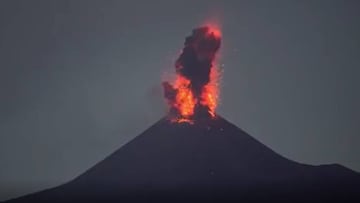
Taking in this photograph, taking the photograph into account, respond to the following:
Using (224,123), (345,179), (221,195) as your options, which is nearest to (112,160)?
(224,123)

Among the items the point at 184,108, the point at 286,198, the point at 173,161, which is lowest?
the point at 286,198

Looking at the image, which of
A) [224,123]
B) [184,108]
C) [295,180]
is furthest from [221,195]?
[224,123]

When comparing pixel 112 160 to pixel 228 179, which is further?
pixel 112 160

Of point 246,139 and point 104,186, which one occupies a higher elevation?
point 246,139

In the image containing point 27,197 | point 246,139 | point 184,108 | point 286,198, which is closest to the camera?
point 286,198

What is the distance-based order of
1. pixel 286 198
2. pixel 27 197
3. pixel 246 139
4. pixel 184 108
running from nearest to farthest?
pixel 286 198 < pixel 27 197 < pixel 184 108 < pixel 246 139

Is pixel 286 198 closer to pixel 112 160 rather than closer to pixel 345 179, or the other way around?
pixel 345 179
